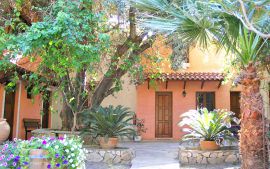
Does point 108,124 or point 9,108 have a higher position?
point 9,108

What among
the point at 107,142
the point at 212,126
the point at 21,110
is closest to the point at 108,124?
the point at 107,142

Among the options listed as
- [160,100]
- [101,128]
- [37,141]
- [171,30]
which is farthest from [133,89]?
[37,141]

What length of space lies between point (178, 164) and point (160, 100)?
945cm

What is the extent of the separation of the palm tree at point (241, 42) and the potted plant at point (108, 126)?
3.46 meters

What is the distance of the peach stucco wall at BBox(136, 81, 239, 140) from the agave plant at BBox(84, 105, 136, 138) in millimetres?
8406

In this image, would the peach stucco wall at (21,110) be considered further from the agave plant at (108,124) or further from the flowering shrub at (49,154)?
the flowering shrub at (49,154)

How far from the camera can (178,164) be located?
987 cm

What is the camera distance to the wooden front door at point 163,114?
62.1 ft

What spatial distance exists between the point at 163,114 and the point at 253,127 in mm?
12148

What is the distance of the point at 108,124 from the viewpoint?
9992 mm

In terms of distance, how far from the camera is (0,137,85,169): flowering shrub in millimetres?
Answer: 5145

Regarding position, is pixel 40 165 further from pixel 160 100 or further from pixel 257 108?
pixel 160 100

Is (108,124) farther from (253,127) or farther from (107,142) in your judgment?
(253,127)

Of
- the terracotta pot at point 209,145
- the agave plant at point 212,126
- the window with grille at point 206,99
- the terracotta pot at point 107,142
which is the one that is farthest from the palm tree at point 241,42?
the window with grille at point 206,99
